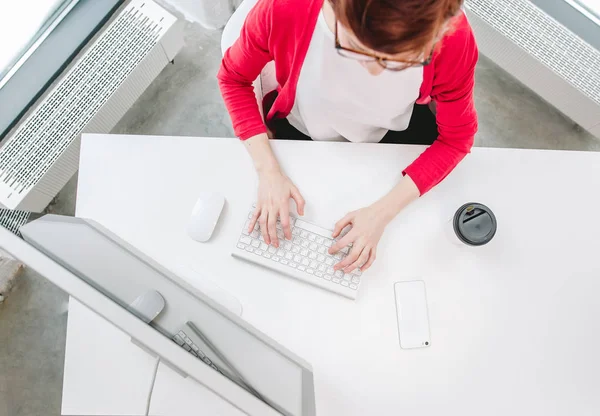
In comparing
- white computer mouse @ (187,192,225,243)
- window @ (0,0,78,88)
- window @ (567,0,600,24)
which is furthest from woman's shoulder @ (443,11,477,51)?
window @ (0,0,78,88)

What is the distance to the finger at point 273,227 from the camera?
92cm

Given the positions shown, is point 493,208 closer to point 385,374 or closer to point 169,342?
point 385,374

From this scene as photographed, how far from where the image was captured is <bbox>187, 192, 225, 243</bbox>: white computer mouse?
0.95 m

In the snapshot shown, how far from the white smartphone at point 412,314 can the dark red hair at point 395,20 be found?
1.62ft

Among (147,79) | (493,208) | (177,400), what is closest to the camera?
(177,400)

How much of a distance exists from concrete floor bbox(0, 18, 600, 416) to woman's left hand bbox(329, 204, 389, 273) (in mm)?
914

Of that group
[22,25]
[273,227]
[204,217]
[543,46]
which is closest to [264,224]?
[273,227]

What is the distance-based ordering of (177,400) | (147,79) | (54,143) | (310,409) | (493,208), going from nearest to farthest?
1. (310,409)
2. (177,400)
3. (493,208)
4. (54,143)
5. (147,79)

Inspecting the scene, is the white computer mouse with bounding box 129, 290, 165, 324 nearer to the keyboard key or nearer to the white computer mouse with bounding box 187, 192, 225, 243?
the white computer mouse with bounding box 187, 192, 225, 243

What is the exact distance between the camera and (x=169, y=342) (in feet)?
2.00

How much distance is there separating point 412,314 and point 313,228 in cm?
26


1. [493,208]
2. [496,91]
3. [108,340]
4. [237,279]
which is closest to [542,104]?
[496,91]

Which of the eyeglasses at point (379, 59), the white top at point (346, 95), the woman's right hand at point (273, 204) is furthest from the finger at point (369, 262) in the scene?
the eyeglasses at point (379, 59)

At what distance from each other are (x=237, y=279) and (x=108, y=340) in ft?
0.89
